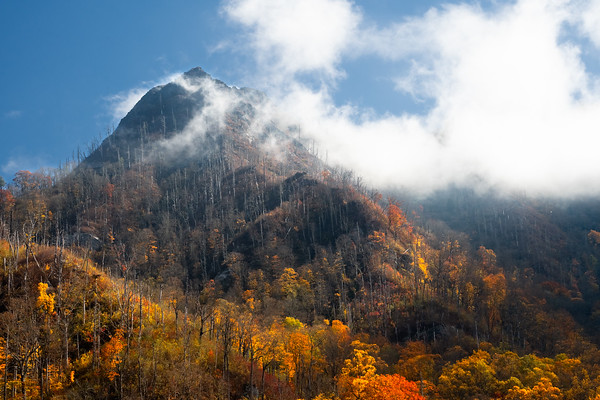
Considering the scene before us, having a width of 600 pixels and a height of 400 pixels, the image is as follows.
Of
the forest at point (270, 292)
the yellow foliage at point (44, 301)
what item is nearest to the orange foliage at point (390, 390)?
the forest at point (270, 292)

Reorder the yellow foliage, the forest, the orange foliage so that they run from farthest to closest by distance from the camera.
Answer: the yellow foliage < the forest < the orange foliage

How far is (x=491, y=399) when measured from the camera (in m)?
43.0

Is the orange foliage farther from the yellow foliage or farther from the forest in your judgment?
the yellow foliage

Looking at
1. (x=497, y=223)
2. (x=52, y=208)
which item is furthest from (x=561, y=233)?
(x=52, y=208)

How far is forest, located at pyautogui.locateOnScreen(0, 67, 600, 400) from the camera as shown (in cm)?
4497

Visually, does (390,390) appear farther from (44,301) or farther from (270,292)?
(270,292)

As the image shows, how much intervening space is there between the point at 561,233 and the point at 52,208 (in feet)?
654

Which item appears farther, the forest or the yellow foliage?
the yellow foliage

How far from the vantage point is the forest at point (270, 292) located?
148ft

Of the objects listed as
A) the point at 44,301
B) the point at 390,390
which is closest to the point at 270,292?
the point at 44,301

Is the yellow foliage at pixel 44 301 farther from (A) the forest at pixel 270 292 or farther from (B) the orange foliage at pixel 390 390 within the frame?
(B) the orange foliage at pixel 390 390

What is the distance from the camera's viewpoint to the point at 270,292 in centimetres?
9606

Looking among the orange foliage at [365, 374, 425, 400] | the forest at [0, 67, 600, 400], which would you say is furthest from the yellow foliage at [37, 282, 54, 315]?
the orange foliage at [365, 374, 425, 400]

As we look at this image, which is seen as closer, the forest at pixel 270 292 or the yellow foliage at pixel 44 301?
the forest at pixel 270 292
